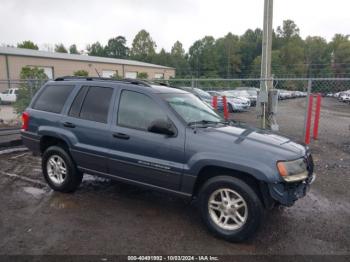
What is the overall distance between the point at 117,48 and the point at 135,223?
94.4m

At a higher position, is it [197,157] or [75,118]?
[75,118]

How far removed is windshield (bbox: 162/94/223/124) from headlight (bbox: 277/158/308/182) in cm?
126

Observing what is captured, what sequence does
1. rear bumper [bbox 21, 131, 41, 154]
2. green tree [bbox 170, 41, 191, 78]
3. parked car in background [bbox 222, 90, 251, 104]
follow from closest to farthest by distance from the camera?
1. rear bumper [bbox 21, 131, 41, 154]
2. parked car in background [bbox 222, 90, 251, 104]
3. green tree [bbox 170, 41, 191, 78]

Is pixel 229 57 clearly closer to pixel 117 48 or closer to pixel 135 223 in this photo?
pixel 117 48

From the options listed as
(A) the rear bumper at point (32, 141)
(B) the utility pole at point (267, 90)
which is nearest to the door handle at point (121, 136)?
(A) the rear bumper at point (32, 141)

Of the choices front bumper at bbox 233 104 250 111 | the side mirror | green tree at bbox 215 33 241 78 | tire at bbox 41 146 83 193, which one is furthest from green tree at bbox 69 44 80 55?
the side mirror

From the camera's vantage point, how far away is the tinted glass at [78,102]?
4715mm

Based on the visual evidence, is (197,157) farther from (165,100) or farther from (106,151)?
(106,151)

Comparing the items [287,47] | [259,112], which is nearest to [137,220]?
[259,112]

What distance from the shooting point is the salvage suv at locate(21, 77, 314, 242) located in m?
3.40

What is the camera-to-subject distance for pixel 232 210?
11.6ft

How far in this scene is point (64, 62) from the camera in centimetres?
3519

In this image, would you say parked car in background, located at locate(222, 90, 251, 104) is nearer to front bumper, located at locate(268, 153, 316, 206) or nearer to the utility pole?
the utility pole

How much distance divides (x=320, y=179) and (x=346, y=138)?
4863mm
